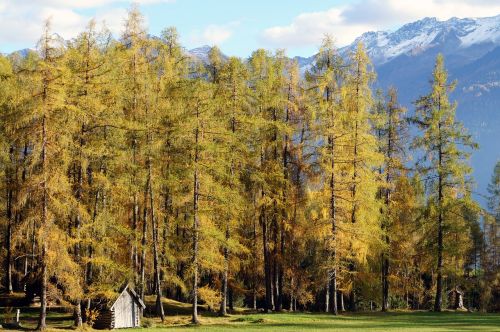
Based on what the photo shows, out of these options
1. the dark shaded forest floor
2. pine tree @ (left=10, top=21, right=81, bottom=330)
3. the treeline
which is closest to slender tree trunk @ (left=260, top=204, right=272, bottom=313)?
the treeline

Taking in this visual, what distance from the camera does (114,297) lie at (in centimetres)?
3325

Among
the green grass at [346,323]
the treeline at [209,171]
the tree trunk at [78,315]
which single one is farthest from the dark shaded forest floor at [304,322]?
the treeline at [209,171]

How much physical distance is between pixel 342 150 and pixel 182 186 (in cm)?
1115

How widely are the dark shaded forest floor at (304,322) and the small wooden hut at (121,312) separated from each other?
861 mm

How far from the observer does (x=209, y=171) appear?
119 feet

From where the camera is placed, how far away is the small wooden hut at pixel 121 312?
34281 millimetres

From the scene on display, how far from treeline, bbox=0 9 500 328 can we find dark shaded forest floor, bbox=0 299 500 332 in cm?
162

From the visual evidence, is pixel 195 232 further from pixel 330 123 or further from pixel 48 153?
pixel 330 123

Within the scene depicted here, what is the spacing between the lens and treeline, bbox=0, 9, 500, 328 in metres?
29.3

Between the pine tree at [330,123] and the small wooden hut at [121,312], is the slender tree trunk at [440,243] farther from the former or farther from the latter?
the small wooden hut at [121,312]

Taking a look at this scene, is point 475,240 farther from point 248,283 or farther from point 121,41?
point 121,41

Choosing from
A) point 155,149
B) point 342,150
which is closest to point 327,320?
point 342,150

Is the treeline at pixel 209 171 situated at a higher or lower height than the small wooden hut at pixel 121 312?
higher

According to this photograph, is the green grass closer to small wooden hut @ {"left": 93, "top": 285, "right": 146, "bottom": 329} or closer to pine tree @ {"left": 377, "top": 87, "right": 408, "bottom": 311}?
small wooden hut @ {"left": 93, "top": 285, "right": 146, "bottom": 329}
